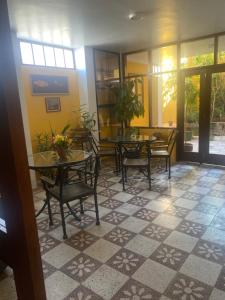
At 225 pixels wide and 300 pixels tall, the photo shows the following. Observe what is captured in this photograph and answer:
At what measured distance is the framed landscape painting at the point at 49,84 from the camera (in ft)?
14.3

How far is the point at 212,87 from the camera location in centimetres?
467

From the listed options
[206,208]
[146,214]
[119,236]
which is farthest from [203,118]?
[119,236]

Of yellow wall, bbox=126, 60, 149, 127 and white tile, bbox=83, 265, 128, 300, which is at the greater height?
yellow wall, bbox=126, 60, 149, 127

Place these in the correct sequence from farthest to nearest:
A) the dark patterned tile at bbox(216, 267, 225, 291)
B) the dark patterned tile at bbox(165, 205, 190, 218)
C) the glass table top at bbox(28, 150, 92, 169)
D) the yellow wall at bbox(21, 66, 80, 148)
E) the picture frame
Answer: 1. the picture frame
2. the yellow wall at bbox(21, 66, 80, 148)
3. the dark patterned tile at bbox(165, 205, 190, 218)
4. the glass table top at bbox(28, 150, 92, 169)
5. the dark patterned tile at bbox(216, 267, 225, 291)

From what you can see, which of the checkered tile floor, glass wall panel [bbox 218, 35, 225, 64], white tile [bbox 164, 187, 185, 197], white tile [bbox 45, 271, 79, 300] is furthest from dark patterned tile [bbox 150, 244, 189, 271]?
glass wall panel [bbox 218, 35, 225, 64]

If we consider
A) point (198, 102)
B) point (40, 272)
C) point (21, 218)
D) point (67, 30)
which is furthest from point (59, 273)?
point (198, 102)

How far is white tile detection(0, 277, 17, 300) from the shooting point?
5.89 ft

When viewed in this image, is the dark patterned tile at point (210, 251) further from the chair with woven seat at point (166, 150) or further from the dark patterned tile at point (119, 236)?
the chair with woven seat at point (166, 150)

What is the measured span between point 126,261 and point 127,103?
380 cm

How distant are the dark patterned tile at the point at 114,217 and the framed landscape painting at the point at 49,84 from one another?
2.77m

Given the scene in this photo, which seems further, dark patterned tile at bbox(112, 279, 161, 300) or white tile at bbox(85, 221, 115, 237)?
white tile at bbox(85, 221, 115, 237)

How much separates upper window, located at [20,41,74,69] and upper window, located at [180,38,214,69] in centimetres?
249

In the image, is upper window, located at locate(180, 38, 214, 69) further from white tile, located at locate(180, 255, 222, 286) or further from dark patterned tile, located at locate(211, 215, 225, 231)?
white tile, located at locate(180, 255, 222, 286)

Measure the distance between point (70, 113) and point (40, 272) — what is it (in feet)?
13.2
